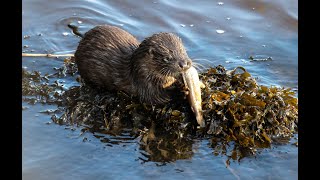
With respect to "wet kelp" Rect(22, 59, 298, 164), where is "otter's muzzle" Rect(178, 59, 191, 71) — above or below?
above

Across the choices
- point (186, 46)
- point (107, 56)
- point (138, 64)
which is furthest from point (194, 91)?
point (186, 46)

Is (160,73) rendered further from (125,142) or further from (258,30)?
(258,30)

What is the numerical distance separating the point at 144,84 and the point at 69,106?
0.87 meters

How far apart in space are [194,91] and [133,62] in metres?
0.66

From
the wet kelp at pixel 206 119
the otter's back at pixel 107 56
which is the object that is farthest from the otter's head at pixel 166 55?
the otter's back at pixel 107 56

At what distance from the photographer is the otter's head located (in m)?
4.85

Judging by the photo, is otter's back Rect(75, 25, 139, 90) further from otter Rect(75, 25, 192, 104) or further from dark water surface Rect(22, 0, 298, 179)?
dark water surface Rect(22, 0, 298, 179)

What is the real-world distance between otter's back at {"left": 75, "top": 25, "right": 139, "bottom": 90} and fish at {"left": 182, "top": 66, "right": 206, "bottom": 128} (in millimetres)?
681

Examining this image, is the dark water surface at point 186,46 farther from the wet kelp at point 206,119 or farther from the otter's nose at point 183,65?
the otter's nose at point 183,65

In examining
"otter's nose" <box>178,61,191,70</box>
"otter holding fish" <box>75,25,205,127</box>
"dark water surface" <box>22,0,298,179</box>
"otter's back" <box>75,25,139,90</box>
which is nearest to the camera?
"dark water surface" <box>22,0,298,179</box>

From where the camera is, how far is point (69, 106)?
559 cm

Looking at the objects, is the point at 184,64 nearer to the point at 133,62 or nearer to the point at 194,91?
the point at 194,91

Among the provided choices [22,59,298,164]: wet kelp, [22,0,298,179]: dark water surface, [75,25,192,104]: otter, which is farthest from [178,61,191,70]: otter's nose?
[22,0,298,179]: dark water surface
